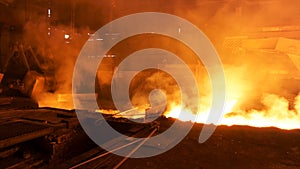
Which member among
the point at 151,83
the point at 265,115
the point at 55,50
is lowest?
the point at 265,115

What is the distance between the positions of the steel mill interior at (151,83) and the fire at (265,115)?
1.4 inches

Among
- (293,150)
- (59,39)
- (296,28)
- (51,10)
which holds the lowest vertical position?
(293,150)

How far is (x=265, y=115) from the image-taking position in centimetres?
738

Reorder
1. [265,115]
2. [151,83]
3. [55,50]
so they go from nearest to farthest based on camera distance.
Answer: [265,115]
[55,50]
[151,83]

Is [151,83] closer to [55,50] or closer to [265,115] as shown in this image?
[55,50]

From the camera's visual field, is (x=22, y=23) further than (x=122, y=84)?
No

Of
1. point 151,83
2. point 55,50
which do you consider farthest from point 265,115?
point 55,50

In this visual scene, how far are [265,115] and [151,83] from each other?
451 centimetres

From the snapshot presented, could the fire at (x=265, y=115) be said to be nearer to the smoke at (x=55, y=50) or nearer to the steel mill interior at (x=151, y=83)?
the steel mill interior at (x=151, y=83)

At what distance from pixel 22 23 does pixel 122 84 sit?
14.7ft

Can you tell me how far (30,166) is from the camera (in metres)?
3.28

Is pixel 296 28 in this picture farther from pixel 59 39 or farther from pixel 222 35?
pixel 59 39

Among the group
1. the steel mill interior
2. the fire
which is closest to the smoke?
the steel mill interior

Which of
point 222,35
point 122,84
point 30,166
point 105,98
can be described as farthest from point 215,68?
point 30,166
